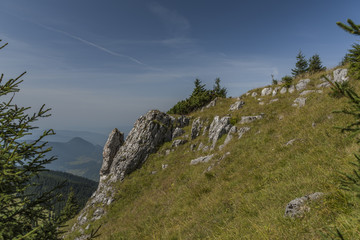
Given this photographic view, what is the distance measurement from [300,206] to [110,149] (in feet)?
98.9

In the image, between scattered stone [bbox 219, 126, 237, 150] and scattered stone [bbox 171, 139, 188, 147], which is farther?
scattered stone [bbox 171, 139, 188, 147]

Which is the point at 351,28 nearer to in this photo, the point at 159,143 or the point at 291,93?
the point at 291,93

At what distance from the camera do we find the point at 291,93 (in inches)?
882

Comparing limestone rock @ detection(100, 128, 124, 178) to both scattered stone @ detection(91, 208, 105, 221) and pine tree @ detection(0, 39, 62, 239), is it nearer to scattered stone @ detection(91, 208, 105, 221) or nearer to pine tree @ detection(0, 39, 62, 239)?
scattered stone @ detection(91, 208, 105, 221)

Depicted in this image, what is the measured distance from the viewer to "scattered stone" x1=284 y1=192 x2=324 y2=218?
4.86 m

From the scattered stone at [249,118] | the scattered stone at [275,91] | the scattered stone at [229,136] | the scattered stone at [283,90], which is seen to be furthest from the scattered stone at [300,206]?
the scattered stone at [275,91]

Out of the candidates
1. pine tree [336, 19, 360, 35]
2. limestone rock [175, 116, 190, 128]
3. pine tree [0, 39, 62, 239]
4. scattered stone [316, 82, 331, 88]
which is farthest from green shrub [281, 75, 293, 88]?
pine tree [0, 39, 62, 239]

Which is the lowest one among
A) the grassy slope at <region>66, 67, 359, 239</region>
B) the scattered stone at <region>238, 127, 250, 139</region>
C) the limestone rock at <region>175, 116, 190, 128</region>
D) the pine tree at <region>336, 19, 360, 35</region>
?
the grassy slope at <region>66, 67, 359, 239</region>

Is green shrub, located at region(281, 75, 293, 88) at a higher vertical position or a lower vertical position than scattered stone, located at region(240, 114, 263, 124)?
higher

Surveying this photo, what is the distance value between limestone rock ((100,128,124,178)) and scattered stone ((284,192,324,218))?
2941 cm

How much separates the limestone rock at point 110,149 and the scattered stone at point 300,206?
2941 cm

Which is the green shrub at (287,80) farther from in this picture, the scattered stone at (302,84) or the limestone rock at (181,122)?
the limestone rock at (181,122)

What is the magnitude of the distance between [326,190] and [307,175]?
1.57 m

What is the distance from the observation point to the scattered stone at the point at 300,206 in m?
4.86
